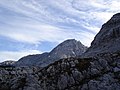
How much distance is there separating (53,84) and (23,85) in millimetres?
9811

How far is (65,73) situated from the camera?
85.8 metres

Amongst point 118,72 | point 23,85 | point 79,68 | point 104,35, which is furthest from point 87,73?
point 104,35

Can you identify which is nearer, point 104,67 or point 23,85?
point 23,85

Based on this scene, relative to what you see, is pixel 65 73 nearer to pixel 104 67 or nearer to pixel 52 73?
pixel 52 73

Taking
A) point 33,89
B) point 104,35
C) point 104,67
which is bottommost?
point 33,89

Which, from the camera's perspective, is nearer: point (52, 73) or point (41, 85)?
point (41, 85)

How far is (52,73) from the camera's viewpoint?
292ft

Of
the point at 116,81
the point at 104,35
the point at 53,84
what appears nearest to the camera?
the point at 116,81

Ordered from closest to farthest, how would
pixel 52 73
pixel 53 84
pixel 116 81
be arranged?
pixel 116 81 → pixel 53 84 → pixel 52 73

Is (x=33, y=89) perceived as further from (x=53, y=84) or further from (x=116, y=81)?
(x=116, y=81)

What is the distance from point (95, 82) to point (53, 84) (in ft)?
45.8

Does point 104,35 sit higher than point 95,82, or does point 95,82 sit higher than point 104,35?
point 104,35

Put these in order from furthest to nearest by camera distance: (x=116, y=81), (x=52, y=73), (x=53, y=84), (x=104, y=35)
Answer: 1. (x=104, y=35)
2. (x=52, y=73)
3. (x=53, y=84)
4. (x=116, y=81)

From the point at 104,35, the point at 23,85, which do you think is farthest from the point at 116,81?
the point at 104,35
